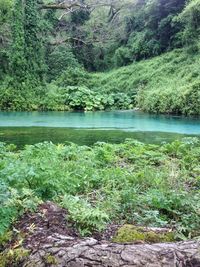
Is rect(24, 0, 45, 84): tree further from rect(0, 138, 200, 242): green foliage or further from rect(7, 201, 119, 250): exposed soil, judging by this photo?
rect(7, 201, 119, 250): exposed soil

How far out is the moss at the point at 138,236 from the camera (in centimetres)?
324

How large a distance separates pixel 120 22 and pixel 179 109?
19.6 metres

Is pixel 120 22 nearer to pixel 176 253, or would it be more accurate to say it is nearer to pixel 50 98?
pixel 50 98

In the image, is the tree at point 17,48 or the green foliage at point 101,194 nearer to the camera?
the green foliage at point 101,194

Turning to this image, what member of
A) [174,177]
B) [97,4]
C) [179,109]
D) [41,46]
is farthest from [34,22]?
[174,177]

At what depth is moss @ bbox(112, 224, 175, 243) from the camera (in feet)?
10.6

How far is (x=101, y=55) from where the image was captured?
44.1 metres

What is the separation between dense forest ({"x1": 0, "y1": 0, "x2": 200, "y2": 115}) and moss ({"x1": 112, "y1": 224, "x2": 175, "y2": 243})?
2117 centimetres

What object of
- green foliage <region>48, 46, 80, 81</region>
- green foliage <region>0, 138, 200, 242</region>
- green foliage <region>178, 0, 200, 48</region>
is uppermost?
green foliage <region>178, 0, 200, 48</region>

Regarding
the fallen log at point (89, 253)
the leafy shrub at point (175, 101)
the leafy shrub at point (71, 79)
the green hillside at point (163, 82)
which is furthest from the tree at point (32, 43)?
the fallen log at point (89, 253)

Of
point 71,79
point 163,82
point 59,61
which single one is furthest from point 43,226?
point 59,61

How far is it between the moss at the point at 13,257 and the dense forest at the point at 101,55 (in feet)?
72.2

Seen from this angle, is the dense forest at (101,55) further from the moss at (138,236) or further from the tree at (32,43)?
the moss at (138,236)

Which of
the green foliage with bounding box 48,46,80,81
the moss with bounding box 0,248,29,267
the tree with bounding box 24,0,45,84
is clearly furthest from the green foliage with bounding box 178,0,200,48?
the moss with bounding box 0,248,29,267
